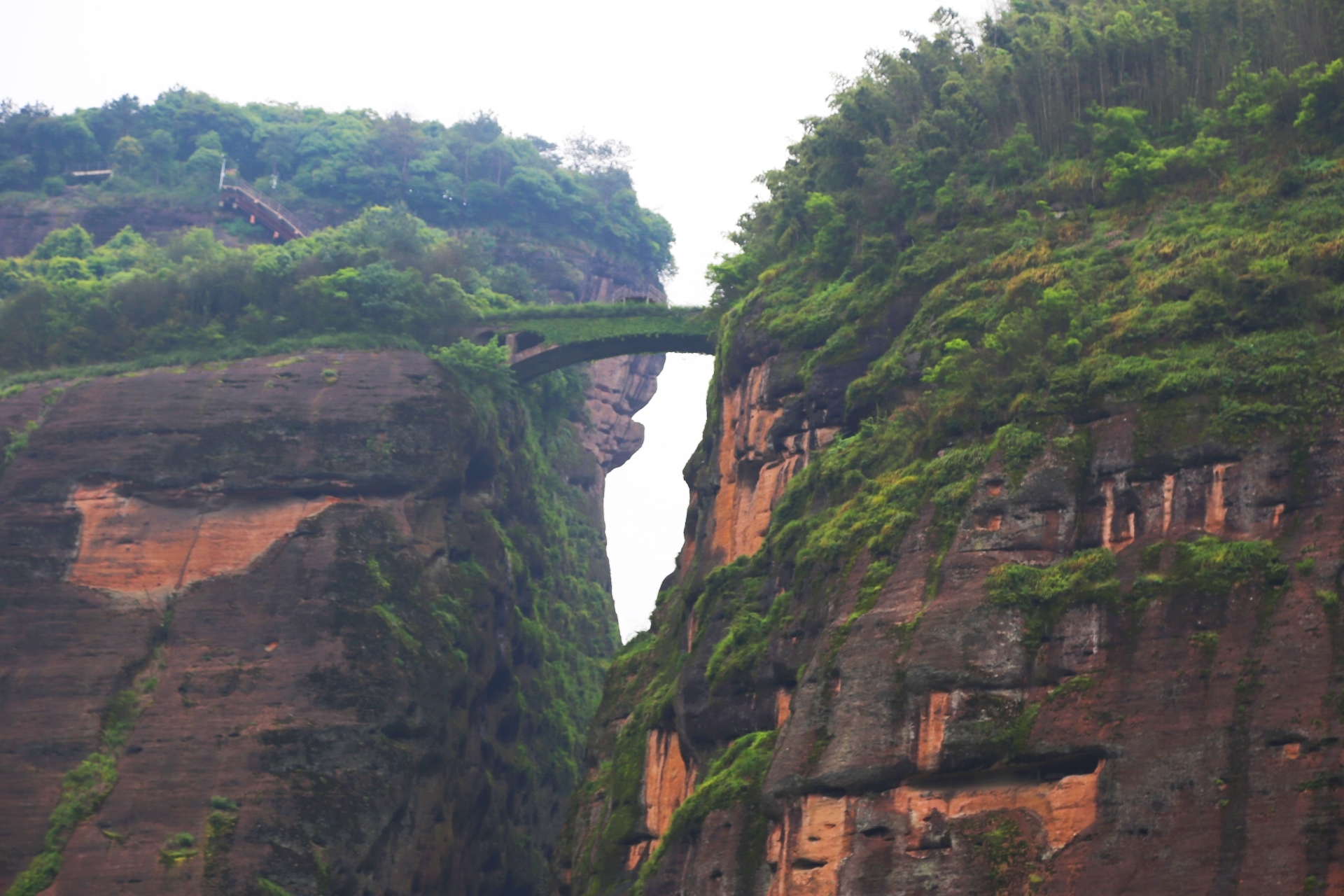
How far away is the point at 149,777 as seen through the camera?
39.3 m

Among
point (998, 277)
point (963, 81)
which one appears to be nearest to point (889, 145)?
point (963, 81)

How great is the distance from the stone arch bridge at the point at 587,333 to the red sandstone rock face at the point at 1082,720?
2126cm

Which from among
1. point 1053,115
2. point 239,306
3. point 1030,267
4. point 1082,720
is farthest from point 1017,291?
point 239,306

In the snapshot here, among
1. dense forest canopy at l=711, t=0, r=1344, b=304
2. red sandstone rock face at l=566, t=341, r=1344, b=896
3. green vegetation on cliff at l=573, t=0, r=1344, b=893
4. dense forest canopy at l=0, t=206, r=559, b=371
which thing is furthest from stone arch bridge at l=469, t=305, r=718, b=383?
red sandstone rock face at l=566, t=341, r=1344, b=896

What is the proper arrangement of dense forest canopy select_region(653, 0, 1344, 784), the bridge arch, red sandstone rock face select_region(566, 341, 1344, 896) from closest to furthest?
red sandstone rock face select_region(566, 341, 1344, 896) < dense forest canopy select_region(653, 0, 1344, 784) < the bridge arch

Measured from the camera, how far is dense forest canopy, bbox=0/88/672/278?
69375 mm

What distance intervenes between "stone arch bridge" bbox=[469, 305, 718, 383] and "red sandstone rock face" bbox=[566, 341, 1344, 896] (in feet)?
69.7

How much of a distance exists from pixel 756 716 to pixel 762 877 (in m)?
4.39

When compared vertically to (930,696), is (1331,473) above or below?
above

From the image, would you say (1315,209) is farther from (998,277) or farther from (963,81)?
(963,81)

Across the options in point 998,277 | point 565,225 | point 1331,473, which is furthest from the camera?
point 565,225

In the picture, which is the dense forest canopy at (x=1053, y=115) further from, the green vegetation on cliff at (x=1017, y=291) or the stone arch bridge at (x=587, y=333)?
the stone arch bridge at (x=587, y=333)

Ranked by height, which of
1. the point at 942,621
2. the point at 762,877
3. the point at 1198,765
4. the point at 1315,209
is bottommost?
the point at 762,877

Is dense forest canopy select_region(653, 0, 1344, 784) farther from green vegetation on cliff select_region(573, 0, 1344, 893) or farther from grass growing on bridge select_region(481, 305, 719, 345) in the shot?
grass growing on bridge select_region(481, 305, 719, 345)
